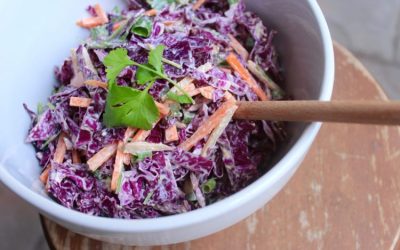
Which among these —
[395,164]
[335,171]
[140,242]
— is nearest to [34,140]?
[140,242]

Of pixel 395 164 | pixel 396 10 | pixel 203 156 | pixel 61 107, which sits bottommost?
pixel 396 10

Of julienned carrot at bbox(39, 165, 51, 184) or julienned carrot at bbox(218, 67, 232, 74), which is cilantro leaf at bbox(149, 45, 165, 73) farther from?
julienned carrot at bbox(39, 165, 51, 184)

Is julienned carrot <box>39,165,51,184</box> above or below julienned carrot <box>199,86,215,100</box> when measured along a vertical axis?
below

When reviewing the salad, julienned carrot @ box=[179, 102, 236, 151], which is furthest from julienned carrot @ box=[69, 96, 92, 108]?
julienned carrot @ box=[179, 102, 236, 151]

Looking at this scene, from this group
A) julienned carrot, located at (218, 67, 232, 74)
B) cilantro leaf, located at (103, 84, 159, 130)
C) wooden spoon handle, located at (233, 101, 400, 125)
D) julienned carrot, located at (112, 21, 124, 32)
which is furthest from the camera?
julienned carrot, located at (112, 21, 124, 32)

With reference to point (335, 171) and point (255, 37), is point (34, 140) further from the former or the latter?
point (335, 171)

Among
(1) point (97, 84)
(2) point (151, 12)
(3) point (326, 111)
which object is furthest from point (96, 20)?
(3) point (326, 111)
